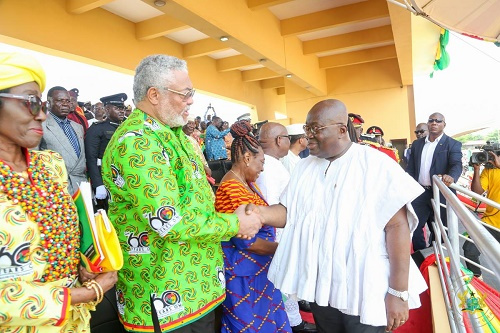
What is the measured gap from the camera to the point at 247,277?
224 cm

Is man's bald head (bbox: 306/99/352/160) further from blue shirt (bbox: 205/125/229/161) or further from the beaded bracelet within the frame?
blue shirt (bbox: 205/125/229/161)

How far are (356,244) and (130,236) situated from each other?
1.00 metres

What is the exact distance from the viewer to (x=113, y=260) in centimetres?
126

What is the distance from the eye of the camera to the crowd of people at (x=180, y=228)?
3.84ft

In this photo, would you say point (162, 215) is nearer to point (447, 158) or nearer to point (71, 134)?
point (71, 134)

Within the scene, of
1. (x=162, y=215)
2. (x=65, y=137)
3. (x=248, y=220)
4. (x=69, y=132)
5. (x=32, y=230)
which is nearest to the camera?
(x=32, y=230)

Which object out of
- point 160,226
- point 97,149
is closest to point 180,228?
point 160,226

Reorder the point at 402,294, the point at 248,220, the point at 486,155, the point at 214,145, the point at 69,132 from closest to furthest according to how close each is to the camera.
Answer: the point at 402,294 < the point at 248,220 < the point at 69,132 < the point at 486,155 < the point at 214,145

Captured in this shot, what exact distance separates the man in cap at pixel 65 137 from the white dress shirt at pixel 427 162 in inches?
168

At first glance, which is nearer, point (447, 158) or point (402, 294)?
point (402, 294)

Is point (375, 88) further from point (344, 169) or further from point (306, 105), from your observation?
point (344, 169)

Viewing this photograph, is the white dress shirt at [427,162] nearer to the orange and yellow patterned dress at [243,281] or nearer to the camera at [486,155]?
the camera at [486,155]

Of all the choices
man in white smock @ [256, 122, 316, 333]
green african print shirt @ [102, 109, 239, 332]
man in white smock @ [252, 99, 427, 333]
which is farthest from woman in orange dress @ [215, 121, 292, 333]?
man in white smock @ [256, 122, 316, 333]

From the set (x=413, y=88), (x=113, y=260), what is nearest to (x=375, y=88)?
(x=413, y=88)
